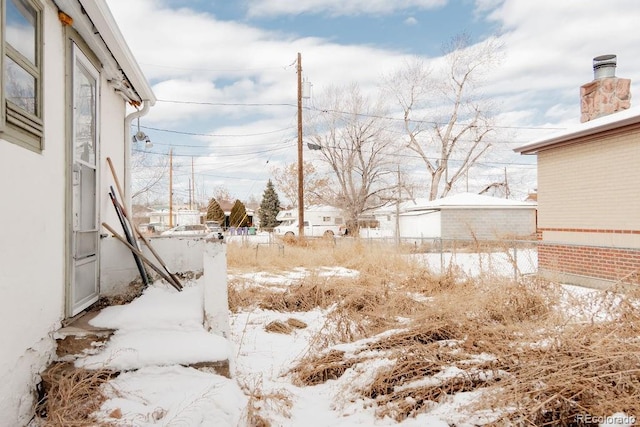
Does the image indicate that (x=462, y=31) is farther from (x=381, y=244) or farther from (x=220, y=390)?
(x=220, y=390)

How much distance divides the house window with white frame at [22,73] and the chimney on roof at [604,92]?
11.5 meters

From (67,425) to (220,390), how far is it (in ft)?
2.85

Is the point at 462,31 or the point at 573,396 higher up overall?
the point at 462,31

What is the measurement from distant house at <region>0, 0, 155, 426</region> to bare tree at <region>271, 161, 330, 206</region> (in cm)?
2918

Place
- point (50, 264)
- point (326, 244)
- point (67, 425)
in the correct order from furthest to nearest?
1. point (326, 244)
2. point (50, 264)
3. point (67, 425)

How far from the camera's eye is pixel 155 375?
9.03ft

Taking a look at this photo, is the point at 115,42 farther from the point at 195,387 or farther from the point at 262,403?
the point at 262,403

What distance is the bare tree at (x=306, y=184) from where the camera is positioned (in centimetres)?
3547

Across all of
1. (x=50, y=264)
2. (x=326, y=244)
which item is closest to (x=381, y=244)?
(x=326, y=244)

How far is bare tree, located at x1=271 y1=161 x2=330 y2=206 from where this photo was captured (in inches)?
1396

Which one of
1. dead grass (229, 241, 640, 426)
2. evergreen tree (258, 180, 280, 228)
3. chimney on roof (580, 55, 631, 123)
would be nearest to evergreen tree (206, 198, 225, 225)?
evergreen tree (258, 180, 280, 228)

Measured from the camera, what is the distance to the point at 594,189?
8828 millimetres

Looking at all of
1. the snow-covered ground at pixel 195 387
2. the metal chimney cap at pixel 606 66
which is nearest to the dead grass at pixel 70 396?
the snow-covered ground at pixel 195 387

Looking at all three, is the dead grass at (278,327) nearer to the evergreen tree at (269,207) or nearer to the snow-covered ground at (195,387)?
the snow-covered ground at (195,387)
